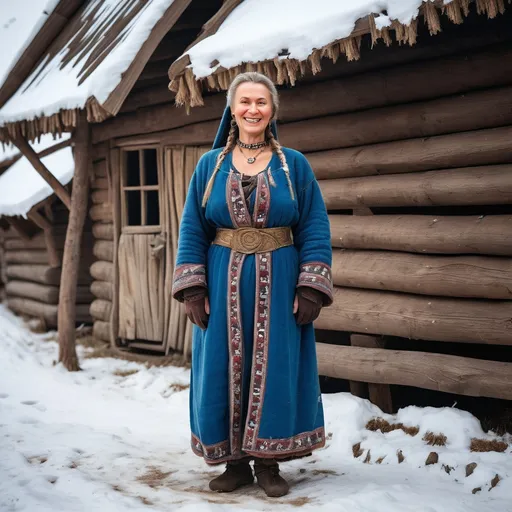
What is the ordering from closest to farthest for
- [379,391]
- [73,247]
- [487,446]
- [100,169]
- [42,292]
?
[487,446], [379,391], [73,247], [100,169], [42,292]

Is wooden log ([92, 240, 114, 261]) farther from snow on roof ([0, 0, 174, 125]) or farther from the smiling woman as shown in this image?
the smiling woman

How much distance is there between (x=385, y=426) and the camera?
15.2 ft

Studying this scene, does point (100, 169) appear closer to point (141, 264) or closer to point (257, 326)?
point (141, 264)

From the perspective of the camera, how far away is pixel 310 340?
363 cm

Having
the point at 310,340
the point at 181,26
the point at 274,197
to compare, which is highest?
the point at 181,26

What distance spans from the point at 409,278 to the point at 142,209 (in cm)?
382

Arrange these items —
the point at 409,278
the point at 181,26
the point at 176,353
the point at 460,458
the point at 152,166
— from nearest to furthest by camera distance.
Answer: the point at 460,458, the point at 409,278, the point at 181,26, the point at 176,353, the point at 152,166

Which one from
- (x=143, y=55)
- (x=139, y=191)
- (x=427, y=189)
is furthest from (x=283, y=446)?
(x=139, y=191)

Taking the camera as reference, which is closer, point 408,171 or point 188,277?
point 188,277

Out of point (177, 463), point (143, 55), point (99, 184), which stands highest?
point (143, 55)

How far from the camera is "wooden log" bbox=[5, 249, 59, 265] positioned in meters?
10.7

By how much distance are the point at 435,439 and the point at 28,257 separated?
8282mm

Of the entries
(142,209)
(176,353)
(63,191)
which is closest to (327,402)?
(176,353)

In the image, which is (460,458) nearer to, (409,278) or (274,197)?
(409,278)
